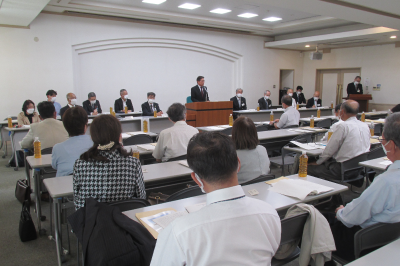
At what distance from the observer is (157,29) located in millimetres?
9922

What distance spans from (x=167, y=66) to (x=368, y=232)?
9378 millimetres

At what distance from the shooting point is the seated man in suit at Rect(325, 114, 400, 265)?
1688 mm

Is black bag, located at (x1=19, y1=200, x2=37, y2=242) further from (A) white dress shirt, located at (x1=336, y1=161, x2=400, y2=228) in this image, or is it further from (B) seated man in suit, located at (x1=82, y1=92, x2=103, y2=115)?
(B) seated man in suit, located at (x1=82, y1=92, x2=103, y2=115)

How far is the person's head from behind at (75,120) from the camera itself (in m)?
2.78

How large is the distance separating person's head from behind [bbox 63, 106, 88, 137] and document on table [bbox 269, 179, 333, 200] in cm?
177

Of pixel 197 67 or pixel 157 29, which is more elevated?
pixel 157 29

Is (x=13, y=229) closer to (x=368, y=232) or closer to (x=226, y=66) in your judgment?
(x=368, y=232)

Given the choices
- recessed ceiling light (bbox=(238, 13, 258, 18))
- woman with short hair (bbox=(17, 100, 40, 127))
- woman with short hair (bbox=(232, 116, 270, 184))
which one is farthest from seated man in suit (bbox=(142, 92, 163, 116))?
woman with short hair (bbox=(232, 116, 270, 184))

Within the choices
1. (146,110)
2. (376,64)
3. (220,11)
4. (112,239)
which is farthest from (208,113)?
(376,64)

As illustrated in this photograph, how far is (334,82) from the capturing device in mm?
13422

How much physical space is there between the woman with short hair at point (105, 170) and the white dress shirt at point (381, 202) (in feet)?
4.67

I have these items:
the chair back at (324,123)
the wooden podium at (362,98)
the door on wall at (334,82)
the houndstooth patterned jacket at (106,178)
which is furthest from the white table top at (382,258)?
the door on wall at (334,82)

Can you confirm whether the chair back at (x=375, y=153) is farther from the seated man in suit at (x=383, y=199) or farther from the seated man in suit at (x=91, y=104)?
the seated man in suit at (x=91, y=104)

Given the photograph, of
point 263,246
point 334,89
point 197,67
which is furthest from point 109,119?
point 334,89
